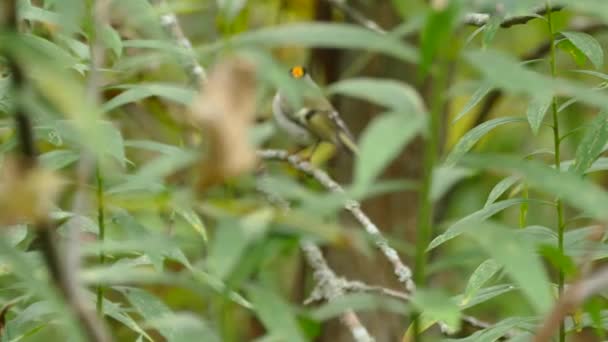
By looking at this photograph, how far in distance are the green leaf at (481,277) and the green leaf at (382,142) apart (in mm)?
840

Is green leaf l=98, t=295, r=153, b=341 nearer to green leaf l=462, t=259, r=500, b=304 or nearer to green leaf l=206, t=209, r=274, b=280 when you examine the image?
green leaf l=462, t=259, r=500, b=304

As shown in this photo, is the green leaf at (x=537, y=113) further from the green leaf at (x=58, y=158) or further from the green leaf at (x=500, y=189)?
the green leaf at (x=58, y=158)

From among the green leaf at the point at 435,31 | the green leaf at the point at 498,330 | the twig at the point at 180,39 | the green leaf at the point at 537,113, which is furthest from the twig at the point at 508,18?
the green leaf at the point at 435,31

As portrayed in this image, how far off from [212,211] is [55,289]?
133mm

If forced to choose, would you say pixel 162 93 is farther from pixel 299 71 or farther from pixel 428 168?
pixel 299 71

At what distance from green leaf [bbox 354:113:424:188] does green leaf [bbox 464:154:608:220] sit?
99 millimetres

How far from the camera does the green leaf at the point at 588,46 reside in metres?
1.72

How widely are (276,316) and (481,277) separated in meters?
0.80

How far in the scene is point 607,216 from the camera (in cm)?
80

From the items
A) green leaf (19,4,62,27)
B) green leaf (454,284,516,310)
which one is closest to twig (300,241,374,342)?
green leaf (454,284,516,310)

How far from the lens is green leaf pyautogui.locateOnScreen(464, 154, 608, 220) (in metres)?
0.82

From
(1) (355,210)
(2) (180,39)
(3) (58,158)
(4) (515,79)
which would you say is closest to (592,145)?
(1) (355,210)

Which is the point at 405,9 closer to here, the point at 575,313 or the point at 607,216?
the point at 575,313

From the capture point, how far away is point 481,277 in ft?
5.37
